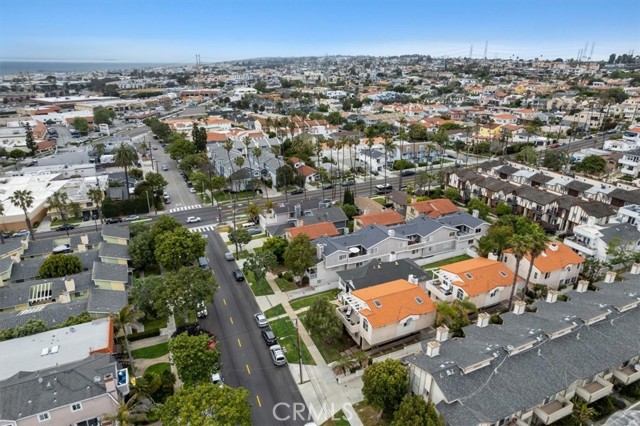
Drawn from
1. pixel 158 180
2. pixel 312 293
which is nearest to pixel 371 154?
pixel 158 180

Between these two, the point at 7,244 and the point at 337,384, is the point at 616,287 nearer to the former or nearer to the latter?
the point at 337,384

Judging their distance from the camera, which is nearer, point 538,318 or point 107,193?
point 538,318

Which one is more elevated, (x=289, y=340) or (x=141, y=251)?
(x=141, y=251)

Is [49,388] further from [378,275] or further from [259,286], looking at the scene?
[378,275]

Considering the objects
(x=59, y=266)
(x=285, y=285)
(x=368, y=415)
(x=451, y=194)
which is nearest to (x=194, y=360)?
(x=368, y=415)

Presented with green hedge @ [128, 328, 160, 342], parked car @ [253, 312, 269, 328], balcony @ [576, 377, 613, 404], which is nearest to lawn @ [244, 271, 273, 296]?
parked car @ [253, 312, 269, 328]

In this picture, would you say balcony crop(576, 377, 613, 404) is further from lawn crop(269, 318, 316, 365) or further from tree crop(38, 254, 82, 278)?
tree crop(38, 254, 82, 278)
